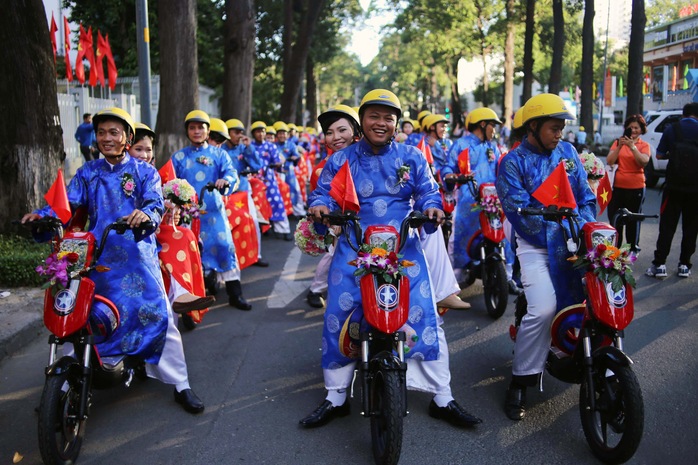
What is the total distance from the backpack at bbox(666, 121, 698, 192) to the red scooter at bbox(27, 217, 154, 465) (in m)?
6.00

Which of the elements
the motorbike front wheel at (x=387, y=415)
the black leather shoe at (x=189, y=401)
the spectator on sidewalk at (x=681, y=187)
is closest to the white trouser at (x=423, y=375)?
the motorbike front wheel at (x=387, y=415)

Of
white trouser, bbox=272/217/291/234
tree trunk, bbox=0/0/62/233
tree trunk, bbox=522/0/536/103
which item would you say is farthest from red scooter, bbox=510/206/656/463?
tree trunk, bbox=522/0/536/103

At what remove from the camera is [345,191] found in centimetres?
391

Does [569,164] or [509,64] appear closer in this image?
[569,164]

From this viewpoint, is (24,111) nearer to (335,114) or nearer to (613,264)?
(335,114)

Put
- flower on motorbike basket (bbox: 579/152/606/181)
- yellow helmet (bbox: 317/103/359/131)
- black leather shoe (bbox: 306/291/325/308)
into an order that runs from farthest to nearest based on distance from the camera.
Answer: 1. black leather shoe (bbox: 306/291/325/308)
2. flower on motorbike basket (bbox: 579/152/606/181)
3. yellow helmet (bbox: 317/103/359/131)

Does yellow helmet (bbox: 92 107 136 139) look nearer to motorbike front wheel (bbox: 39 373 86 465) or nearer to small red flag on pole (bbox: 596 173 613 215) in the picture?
motorbike front wheel (bbox: 39 373 86 465)

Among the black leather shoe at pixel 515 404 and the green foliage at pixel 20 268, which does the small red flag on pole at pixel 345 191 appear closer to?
the black leather shoe at pixel 515 404

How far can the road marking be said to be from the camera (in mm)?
7422

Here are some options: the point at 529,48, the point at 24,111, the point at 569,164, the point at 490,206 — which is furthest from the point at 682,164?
the point at 529,48

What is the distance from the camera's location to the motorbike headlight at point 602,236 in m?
3.84

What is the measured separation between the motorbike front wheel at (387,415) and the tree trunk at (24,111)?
6.01m

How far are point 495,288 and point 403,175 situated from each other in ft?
8.89

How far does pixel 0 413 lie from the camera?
450 cm
